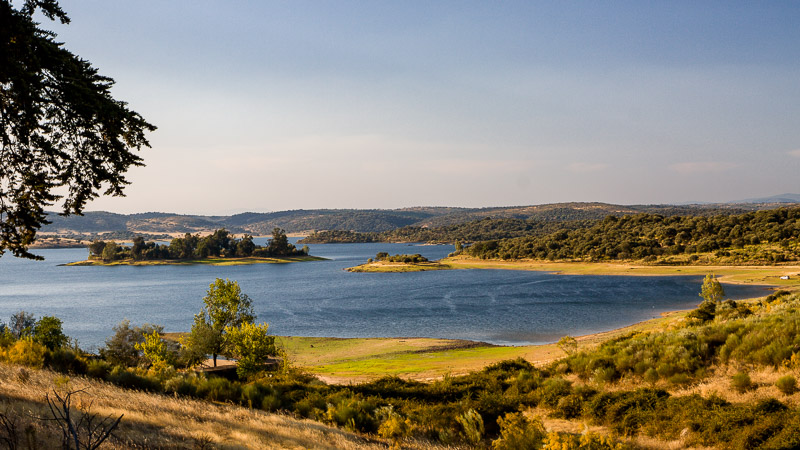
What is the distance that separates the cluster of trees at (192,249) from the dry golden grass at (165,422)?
179 meters

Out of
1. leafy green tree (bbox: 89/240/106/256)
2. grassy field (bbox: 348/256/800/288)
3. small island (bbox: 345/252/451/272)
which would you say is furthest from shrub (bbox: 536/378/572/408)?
leafy green tree (bbox: 89/240/106/256)

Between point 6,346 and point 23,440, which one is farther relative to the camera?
point 6,346

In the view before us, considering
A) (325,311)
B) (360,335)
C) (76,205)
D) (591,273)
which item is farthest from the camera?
(591,273)

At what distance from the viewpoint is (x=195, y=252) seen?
589 ft

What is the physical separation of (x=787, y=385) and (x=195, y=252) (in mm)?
187686

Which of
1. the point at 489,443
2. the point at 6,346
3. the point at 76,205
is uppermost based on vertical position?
the point at 76,205

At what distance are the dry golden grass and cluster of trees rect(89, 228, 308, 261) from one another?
17862 cm

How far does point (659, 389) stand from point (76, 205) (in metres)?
16.7

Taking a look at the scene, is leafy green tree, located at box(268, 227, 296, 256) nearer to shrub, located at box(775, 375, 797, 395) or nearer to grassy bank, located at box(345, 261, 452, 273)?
grassy bank, located at box(345, 261, 452, 273)

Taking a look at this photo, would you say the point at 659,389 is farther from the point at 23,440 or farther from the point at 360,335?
the point at 360,335

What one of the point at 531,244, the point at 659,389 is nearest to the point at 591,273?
the point at 531,244

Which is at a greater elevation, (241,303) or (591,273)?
(241,303)

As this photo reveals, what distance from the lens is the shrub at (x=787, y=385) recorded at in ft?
41.4

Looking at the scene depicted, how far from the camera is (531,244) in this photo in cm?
16438
